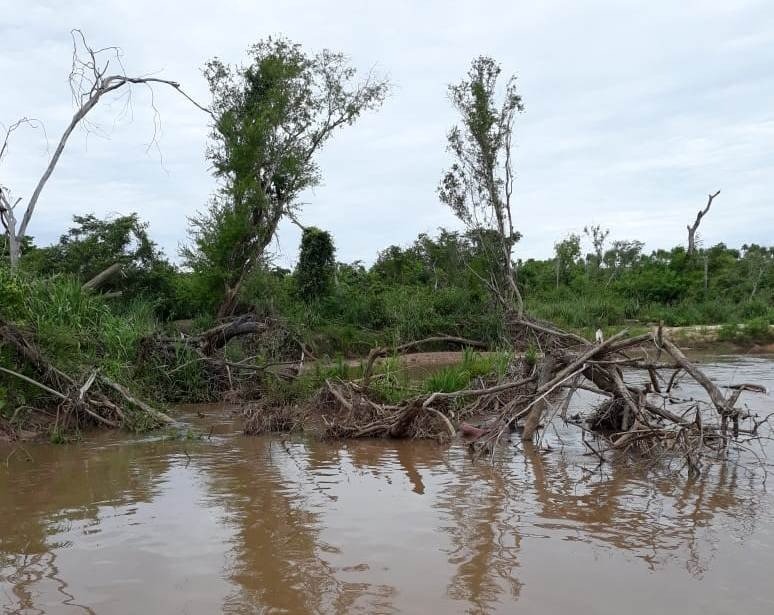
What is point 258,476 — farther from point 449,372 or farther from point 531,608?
point 449,372

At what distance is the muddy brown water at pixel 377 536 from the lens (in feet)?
11.4

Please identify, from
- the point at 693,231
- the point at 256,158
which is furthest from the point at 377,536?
the point at 693,231

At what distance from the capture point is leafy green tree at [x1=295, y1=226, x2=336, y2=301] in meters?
24.4

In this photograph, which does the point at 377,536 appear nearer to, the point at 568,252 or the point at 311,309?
the point at 311,309

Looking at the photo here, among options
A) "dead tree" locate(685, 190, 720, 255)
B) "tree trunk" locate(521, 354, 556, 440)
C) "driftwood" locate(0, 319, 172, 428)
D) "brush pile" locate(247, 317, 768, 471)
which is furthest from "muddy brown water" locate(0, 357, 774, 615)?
"dead tree" locate(685, 190, 720, 255)

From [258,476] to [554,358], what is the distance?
3719mm

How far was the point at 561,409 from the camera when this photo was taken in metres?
7.81

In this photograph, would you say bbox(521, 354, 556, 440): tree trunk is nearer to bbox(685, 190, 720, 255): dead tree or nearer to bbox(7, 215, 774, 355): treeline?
bbox(7, 215, 774, 355): treeline

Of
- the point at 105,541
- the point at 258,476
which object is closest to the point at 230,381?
the point at 258,476

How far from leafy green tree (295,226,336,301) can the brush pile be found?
48.7ft

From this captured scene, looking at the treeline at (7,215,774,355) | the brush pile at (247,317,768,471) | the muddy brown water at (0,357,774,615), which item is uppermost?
the treeline at (7,215,774,355)

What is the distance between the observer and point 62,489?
5.73 metres

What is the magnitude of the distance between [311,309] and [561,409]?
15506mm

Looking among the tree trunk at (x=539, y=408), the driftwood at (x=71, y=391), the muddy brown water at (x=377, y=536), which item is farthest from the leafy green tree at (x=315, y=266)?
the muddy brown water at (x=377, y=536)
